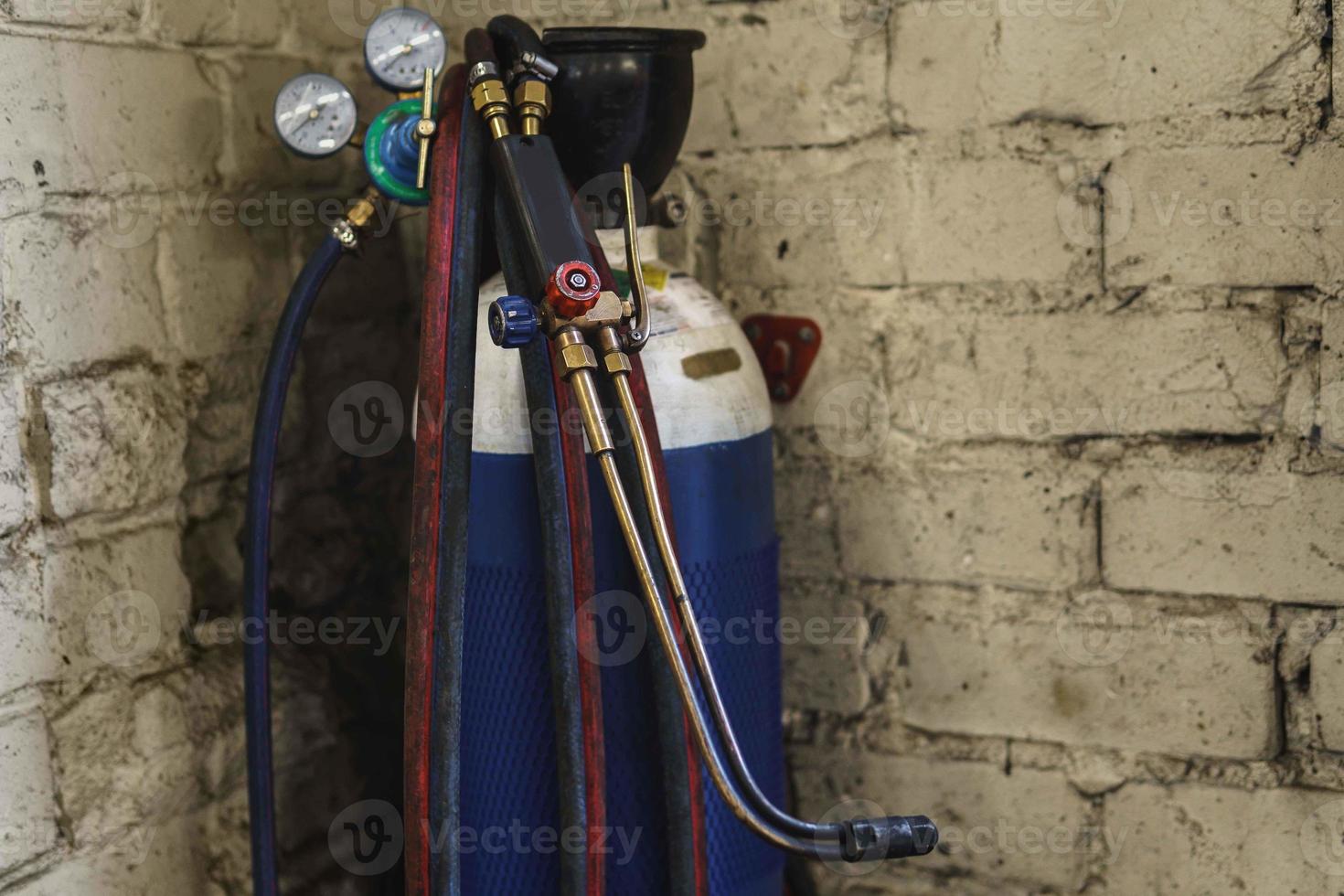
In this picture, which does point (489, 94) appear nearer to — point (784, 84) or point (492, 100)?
point (492, 100)

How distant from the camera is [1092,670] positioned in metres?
1.22

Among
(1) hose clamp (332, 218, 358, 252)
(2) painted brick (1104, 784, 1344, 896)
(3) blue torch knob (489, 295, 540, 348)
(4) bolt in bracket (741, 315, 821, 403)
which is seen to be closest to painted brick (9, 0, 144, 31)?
(1) hose clamp (332, 218, 358, 252)

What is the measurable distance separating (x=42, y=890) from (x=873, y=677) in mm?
806

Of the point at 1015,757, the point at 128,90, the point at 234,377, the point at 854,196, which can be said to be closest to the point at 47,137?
the point at 128,90

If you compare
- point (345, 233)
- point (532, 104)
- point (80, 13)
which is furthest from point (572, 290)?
point (80, 13)

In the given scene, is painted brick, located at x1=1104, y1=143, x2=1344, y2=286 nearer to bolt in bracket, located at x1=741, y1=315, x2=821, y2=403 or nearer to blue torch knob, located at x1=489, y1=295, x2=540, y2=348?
bolt in bracket, located at x1=741, y1=315, x2=821, y2=403

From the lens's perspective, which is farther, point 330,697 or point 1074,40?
point 330,697

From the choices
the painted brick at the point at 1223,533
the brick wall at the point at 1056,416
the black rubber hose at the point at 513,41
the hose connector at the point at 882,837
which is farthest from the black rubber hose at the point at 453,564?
the painted brick at the point at 1223,533

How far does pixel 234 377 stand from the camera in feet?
4.03

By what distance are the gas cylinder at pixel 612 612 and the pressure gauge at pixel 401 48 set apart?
198mm

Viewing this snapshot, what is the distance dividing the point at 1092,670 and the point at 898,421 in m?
0.31

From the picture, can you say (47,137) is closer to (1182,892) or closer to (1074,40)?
(1074,40)

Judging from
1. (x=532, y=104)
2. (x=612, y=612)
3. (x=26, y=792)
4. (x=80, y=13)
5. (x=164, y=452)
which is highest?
(x=80, y=13)

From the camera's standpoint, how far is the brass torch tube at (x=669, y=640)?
82 cm
